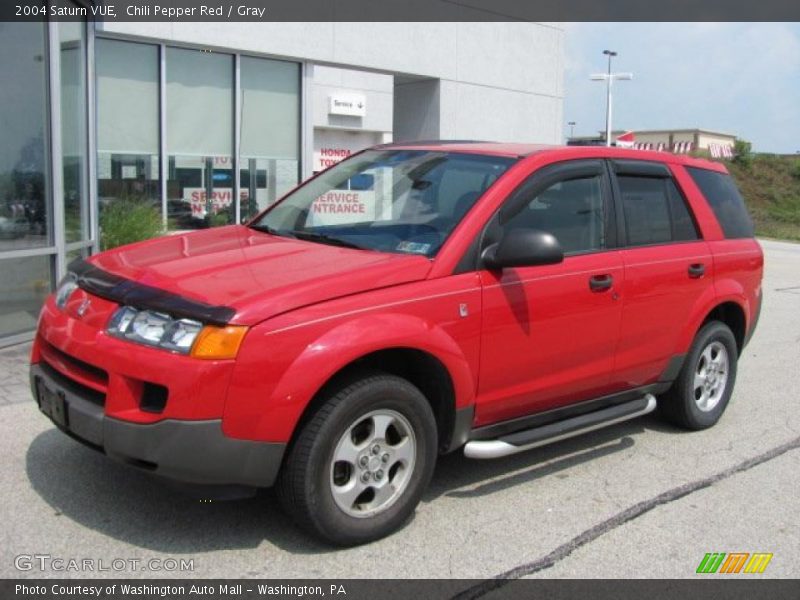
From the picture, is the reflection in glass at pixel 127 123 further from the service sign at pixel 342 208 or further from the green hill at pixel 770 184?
the green hill at pixel 770 184

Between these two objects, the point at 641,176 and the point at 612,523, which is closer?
the point at 612,523

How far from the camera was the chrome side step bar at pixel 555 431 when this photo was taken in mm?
4262

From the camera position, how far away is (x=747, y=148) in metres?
55.7

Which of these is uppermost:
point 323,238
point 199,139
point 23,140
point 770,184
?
point 770,184

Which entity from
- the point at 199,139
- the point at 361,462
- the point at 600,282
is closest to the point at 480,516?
the point at 361,462

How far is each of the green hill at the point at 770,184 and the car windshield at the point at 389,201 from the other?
44.2 metres

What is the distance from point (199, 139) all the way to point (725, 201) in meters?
7.85

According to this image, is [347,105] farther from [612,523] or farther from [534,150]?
[612,523]

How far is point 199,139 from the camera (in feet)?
38.8

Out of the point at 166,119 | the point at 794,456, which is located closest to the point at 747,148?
the point at 166,119

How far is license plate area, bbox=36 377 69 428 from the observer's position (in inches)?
146

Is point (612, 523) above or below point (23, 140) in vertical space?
below

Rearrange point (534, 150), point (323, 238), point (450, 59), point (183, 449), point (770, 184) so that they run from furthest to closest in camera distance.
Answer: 1. point (770, 184)
2. point (450, 59)
3. point (534, 150)
4. point (323, 238)
5. point (183, 449)
